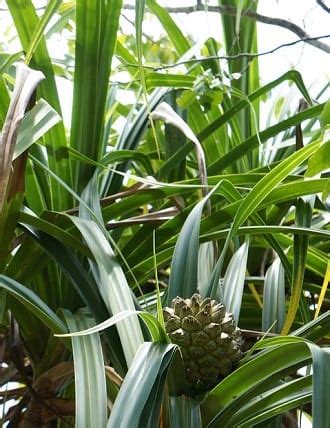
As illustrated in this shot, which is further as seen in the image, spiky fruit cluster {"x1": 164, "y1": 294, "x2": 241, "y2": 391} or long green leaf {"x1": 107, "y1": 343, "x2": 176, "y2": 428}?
spiky fruit cluster {"x1": 164, "y1": 294, "x2": 241, "y2": 391}

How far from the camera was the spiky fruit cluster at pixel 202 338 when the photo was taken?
1.94 ft

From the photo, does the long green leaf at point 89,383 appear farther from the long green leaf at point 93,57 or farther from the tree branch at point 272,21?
the tree branch at point 272,21

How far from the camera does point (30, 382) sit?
837 millimetres

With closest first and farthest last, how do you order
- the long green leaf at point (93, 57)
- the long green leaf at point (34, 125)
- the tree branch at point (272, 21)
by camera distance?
1. the long green leaf at point (34, 125)
2. the long green leaf at point (93, 57)
3. the tree branch at point (272, 21)

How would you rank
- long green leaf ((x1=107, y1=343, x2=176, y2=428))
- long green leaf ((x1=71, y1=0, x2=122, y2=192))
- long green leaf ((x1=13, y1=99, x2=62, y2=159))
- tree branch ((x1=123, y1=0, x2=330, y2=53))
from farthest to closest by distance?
tree branch ((x1=123, y1=0, x2=330, y2=53)) → long green leaf ((x1=71, y1=0, x2=122, y2=192)) → long green leaf ((x1=13, y1=99, x2=62, y2=159)) → long green leaf ((x1=107, y1=343, x2=176, y2=428))

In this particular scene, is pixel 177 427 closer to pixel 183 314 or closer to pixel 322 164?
pixel 183 314

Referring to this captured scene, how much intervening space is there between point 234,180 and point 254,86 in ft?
1.34

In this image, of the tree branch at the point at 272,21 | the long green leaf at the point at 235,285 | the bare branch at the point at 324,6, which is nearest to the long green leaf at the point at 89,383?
the long green leaf at the point at 235,285

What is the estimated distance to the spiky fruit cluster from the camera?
1.94ft

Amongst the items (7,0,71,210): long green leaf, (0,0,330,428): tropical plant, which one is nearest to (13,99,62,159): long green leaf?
(0,0,330,428): tropical plant

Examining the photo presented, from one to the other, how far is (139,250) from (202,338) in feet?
0.87

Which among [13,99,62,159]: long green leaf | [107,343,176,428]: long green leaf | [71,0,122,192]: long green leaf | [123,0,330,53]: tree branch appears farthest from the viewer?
[123,0,330,53]: tree branch

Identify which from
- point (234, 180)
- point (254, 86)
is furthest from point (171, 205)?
point (254, 86)

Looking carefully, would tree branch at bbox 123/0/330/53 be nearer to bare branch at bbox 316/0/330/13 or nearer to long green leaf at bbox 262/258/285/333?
bare branch at bbox 316/0/330/13
